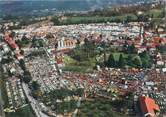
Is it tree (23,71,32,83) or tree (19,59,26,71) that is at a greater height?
tree (19,59,26,71)

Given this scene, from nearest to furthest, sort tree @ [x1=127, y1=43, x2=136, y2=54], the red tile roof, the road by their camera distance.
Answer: the road
tree @ [x1=127, y1=43, x2=136, y2=54]
the red tile roof

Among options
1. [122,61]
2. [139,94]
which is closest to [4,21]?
[122,61]

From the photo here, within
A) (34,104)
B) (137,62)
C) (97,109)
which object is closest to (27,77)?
(34,104)

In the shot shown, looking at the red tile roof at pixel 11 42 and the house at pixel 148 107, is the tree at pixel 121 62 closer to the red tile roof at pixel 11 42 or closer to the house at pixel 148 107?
the house at pixel 148 107

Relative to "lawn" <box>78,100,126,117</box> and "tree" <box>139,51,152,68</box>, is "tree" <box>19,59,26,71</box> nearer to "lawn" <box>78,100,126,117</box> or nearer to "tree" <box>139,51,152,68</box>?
"lawn" <box>78,100,126,117</box>

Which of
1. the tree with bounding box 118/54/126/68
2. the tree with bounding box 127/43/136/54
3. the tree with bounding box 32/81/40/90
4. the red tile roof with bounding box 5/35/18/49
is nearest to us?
the tree with bounding box 32/81/40/90

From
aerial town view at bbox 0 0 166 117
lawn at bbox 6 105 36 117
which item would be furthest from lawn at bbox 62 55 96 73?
lawn at bbox 6 105 36 117

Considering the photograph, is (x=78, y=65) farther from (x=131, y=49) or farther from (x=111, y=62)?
(x=131, y=49)
